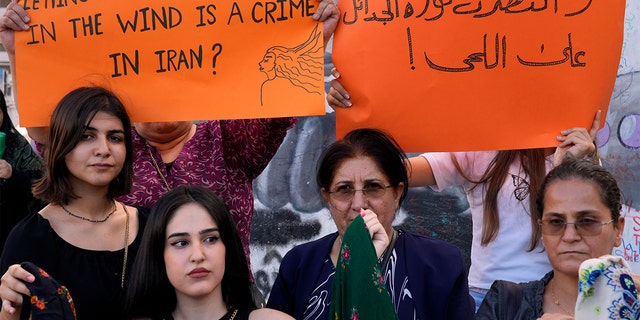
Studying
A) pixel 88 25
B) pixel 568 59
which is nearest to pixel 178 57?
pixel 88 25

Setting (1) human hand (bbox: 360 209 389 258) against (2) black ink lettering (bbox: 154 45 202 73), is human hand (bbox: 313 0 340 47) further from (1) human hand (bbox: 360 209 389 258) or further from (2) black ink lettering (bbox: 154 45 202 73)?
(1) human hand (bbox: 360 209 389 258)

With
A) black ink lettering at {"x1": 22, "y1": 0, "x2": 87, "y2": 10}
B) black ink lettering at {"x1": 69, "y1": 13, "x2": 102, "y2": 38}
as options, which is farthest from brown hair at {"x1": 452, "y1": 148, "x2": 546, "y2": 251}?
black ink lettering at {"x1": 22, "y1": 0, "x2": 87, "y2": 10}

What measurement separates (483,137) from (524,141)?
15 centimetres

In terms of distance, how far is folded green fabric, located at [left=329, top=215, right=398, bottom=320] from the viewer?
243 cm

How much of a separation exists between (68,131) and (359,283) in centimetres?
121

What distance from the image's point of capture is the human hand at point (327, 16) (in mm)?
3094

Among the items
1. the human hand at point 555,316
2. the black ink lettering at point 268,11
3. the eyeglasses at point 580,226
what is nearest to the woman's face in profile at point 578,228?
the eyeglasses at point 580,226

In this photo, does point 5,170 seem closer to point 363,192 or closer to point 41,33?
point 41,33

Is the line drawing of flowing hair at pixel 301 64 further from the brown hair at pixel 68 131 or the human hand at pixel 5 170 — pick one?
the human hand at pixel 5 170

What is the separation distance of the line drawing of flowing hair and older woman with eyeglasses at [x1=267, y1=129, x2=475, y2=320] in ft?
0.83

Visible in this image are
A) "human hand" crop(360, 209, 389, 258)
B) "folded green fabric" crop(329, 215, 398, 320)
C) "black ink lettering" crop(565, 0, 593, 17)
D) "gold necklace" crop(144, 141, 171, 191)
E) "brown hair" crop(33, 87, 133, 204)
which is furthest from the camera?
"gold necklace" crop(144, 141, 171, 191)

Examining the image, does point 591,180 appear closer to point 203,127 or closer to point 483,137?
point 483,137

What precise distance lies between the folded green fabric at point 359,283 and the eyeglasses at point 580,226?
56cm

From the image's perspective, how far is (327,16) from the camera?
10.2ft
